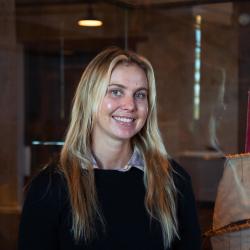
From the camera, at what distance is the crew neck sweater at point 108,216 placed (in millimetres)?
1608

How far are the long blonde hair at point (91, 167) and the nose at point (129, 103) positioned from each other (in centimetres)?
6

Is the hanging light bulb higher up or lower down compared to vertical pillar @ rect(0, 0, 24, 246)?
higher up

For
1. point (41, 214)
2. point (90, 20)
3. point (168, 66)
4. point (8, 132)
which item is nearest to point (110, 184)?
point (41, 214)

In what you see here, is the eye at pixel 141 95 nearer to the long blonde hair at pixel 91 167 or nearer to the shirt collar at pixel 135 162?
the long blonde hair at pixel 91 167

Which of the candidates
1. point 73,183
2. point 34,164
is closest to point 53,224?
point 73,183

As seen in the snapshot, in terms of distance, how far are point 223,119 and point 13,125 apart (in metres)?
2.33

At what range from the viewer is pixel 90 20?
5566mm

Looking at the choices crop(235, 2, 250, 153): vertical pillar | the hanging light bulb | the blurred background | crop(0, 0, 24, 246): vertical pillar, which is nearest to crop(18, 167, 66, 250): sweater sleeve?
crop(0, 0, 24, 246): vertical pillar

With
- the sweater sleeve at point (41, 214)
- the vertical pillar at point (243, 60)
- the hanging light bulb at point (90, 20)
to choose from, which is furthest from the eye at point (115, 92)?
the hanging light bulb at point (90, 20)

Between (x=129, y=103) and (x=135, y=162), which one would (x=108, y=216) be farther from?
(x=129, y=103)

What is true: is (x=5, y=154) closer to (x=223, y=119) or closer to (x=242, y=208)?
(x=242, y=208)

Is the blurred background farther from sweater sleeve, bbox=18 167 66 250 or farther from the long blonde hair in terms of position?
sweater sleeve, bbox=18 167 66 250

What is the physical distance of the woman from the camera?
63.7 inches

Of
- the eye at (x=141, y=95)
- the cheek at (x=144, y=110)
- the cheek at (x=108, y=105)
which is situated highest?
the eye at (x=141, y=95)
